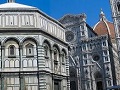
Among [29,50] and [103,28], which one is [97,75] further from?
[29,50]

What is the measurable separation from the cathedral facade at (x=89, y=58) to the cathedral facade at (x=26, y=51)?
23.9 m

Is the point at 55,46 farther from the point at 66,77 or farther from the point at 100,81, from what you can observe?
the point at 100,81

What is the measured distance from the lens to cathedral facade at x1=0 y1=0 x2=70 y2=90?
1683 cm

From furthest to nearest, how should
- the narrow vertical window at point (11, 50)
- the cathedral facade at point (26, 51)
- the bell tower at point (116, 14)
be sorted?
1. the bell tower at point (116, 14)
2. the narrow vertical window at point (11, 50)
3. the cathedral facade at point (26, 51)

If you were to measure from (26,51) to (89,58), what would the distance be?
2785 centimetres

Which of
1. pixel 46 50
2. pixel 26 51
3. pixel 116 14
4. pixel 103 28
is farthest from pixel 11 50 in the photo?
pixel 103 28

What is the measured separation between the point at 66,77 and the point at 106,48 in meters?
22.8

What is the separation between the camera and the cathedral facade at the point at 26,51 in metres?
16.8

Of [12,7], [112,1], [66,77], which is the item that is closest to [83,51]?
[112,1]

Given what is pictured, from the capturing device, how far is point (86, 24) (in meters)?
47.3

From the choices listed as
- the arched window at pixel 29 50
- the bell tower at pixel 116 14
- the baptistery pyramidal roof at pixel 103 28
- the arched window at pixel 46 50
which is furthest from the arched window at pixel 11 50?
the baptistery pyramidal roof at pixel 103 28

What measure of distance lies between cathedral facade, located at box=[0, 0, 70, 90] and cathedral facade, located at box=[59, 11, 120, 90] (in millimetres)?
23859

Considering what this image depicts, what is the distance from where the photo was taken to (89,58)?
4419 centimetres

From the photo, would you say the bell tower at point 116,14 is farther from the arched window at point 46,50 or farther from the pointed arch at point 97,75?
the arched window at point 46,50
